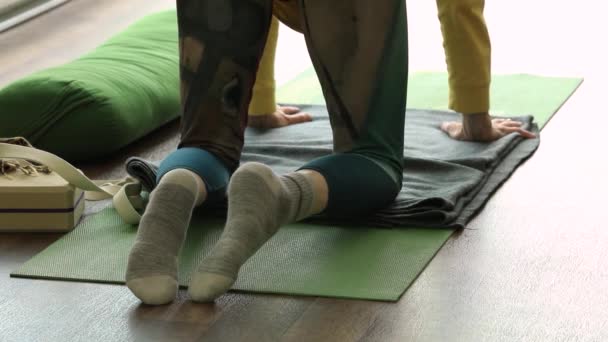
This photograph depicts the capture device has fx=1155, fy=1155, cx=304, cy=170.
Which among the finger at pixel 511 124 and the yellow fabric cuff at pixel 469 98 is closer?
the yellow fabric cuff at pixel 469 98

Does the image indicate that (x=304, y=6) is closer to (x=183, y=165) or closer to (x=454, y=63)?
(x=183, y=165)

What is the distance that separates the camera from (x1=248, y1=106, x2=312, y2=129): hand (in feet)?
8.63

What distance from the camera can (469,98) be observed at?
233 centimetres

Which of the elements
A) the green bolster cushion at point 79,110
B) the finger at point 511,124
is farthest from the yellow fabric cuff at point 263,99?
the finger at point 511,124

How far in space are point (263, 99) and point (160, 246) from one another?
98cm

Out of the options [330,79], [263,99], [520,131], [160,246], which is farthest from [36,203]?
[520,131]

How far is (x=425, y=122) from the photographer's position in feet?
8.66

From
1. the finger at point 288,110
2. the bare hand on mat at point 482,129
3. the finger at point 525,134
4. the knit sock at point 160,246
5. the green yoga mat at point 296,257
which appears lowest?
the finger at point 288,110

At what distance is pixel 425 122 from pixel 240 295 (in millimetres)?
1037

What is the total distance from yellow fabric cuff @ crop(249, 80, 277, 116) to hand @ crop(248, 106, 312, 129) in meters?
0.01

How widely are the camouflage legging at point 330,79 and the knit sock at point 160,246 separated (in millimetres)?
145

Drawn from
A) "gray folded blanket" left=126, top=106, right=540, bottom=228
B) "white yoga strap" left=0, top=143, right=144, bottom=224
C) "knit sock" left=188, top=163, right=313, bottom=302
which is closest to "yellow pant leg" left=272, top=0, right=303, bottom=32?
"gray folded blanket" left=126, top=106, right=540, bottom=228

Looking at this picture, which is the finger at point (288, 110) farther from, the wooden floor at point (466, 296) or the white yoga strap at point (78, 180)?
the white yoga strap at point (78, 180)

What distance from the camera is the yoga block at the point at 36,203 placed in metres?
2.01
